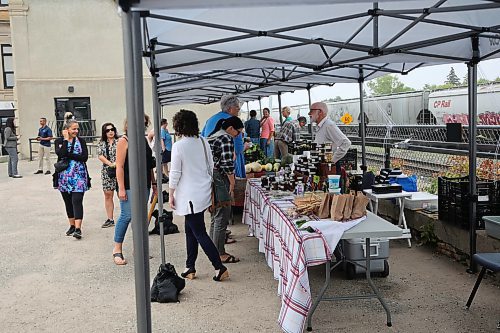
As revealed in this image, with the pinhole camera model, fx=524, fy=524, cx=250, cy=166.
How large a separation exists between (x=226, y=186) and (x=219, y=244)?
758 mm

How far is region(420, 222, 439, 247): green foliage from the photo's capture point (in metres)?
6.43

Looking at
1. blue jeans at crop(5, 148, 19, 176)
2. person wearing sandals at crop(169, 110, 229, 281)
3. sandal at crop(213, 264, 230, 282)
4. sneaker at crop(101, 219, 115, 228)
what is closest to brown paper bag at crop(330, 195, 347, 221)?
person wearing sandals at crop(169, 110, 229, 281)

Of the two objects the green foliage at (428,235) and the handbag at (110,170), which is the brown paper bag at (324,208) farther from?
the handbag at (110,170)

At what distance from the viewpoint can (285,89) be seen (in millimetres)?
13008

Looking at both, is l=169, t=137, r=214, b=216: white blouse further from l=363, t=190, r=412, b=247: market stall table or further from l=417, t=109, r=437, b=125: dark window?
l=417, t=109, r=437, b=125: dark window

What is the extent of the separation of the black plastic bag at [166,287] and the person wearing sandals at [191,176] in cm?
45

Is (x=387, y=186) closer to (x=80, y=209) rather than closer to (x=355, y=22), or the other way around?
(x=355, y=22)

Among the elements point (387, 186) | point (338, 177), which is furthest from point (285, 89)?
point (338, 177)

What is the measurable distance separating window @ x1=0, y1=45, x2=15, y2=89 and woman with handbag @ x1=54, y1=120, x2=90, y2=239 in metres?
31.3

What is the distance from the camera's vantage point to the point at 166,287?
16.3 feet

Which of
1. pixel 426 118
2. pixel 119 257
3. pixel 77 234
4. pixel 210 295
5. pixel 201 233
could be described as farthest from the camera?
pixel 426 118

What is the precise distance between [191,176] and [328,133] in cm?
237

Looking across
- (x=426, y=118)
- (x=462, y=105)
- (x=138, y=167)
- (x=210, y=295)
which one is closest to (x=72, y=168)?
(x=210, y=295)

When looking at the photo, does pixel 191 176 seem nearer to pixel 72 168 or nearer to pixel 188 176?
pixel 188 176
